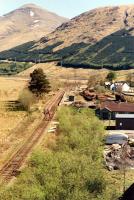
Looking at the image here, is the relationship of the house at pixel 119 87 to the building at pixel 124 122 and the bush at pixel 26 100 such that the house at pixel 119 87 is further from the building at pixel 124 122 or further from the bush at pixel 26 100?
the building at pixel 124 122

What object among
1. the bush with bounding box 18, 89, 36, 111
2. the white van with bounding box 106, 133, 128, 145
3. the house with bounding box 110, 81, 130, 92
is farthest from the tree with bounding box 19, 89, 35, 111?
the white van with bounding box 106, 133, 128, 145

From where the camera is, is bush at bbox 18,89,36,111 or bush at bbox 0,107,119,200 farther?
bush at bbox 18,89,36,111

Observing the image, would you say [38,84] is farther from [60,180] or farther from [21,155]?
[60,180]

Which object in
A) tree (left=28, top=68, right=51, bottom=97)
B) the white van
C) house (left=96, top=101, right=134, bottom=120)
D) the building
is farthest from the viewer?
tree (left=28, top=68, right=51, bottom=97)

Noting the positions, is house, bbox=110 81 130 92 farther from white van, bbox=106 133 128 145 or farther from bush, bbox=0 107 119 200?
bush, bbox=0 107 119 200

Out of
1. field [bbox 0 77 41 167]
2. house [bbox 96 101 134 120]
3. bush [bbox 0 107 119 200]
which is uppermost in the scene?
bush [bbox 0 107 119 200]

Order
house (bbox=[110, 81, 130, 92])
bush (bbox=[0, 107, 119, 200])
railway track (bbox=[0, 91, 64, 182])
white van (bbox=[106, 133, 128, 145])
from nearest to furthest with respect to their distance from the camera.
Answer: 1. bush (bbox=[0, 107, 119, 200])
2. railway track (bbox=[0, 91, 64, 182])
3. white van (bbox=[106, 133, 128, 145])
4. house (bbox=[110, 81, 130, 92])

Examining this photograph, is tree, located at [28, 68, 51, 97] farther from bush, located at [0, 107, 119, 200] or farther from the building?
bush, located at [0, 107, 119, 200]

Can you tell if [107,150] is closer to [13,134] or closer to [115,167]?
[115,167]

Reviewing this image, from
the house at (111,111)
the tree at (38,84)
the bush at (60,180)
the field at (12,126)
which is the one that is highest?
the tree at (38,84)

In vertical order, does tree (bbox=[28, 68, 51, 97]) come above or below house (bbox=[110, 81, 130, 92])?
above

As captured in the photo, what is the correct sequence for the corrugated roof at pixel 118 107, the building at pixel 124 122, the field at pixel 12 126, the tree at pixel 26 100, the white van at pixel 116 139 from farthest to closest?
the tree at pixel 26 100
the corrugated roof at pixel 118 107
the building at pixel 124 122
the white van at pixel 116 139
the field at pixel 12 126

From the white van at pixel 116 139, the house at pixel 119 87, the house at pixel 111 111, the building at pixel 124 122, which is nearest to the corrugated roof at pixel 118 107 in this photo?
the house at pixel 111 111
